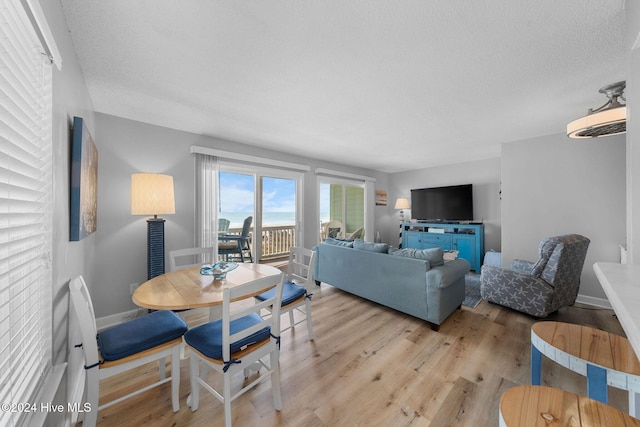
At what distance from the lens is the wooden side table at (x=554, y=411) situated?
0.68m

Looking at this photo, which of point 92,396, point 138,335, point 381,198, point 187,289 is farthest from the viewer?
point 381,198

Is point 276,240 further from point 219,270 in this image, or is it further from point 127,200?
point 219,270

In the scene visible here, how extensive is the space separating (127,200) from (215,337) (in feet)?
7.09

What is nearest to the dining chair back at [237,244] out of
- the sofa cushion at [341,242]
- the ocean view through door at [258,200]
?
the ocean view through door at [258,200]

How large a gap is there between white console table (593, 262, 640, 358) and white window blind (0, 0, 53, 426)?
4.97 ft

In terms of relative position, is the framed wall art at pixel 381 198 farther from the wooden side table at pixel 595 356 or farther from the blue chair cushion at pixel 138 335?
the blue chair cushion at pixel 138 335

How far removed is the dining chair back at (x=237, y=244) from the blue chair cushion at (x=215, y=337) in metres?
2.05

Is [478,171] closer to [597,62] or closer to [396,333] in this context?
[597,62]

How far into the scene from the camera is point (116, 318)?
2551 millimetres

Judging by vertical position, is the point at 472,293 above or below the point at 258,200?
below

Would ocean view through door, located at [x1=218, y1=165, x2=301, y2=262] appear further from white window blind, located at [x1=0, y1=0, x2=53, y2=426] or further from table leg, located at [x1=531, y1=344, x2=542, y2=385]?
table leg, located at [x1=531, y1=344, x2=542, y2=385]

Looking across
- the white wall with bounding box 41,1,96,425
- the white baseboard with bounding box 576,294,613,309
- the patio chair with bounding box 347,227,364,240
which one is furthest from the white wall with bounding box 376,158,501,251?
the white wall with bounding box 41,1,96,425

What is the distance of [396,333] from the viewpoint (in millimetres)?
2348

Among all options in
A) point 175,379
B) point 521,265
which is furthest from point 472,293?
point 175,379
